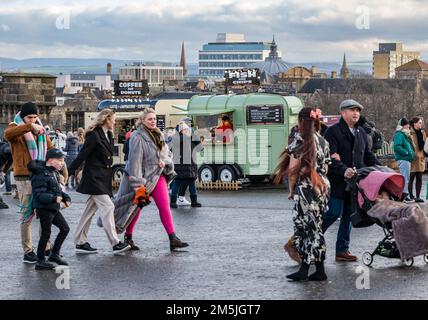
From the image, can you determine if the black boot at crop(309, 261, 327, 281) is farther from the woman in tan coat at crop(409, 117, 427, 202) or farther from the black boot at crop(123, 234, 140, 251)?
the woman in tan coat at crop(409, 117, 427, 202)

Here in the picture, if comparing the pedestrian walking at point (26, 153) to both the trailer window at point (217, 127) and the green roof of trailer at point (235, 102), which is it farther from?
the green roof of trailer at point (235, 102)

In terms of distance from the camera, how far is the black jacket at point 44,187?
12.3 metres

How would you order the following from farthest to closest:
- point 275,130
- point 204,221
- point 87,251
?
point 275,130, point 204,221, point 87,251

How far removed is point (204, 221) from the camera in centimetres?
1731

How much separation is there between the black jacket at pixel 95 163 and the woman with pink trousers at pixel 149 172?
386 millimetres

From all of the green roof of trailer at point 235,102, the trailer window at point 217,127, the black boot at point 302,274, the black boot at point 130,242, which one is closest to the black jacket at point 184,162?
the trailer window at point 217,127

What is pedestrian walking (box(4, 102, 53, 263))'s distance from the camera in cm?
1287

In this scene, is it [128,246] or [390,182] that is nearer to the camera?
[390,182]

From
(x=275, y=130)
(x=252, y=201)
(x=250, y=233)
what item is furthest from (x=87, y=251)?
(x=275, y=130)

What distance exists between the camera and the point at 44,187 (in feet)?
40.3

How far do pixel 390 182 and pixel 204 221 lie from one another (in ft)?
17.6

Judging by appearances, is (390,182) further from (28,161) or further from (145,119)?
(28,161)

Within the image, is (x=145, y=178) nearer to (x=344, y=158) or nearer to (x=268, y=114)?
(x=344, y=158)

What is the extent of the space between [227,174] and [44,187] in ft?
48.4
